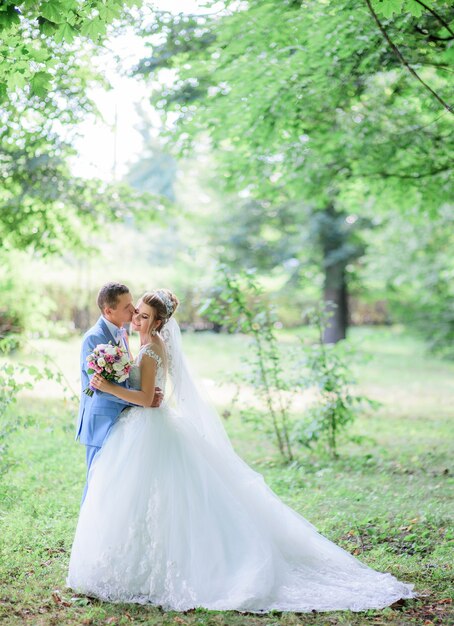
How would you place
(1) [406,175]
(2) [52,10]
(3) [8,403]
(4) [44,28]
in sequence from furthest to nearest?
(1) [406,175], (3) [8,403], (4) [44,28], (2) [52,10]

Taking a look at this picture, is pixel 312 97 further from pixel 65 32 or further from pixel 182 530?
pixel 182 530

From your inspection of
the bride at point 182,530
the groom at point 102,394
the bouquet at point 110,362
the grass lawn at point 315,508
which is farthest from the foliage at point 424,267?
the bouquet at point 110,362

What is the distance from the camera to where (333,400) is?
27.2ft

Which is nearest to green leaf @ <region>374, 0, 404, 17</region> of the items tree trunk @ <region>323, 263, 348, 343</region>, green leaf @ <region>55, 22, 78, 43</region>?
green leaf @ <region>55, 22, 78, 43</region>

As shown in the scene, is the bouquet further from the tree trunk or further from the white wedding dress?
the tree trunk

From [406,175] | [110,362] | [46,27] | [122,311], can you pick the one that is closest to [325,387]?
[406,175]

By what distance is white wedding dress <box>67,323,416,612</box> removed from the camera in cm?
423

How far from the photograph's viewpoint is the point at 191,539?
4.36 m

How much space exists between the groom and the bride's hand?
17 centimetres

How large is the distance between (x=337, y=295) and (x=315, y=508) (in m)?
12.9

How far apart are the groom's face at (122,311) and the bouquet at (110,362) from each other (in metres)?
0.33

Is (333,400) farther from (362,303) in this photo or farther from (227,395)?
(362,303)

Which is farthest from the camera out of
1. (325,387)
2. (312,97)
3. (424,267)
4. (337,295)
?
(337,295)

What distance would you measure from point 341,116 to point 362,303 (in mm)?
21980
